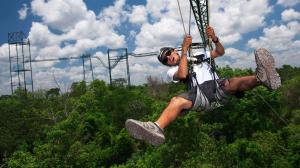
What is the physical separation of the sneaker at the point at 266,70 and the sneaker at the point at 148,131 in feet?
4.90

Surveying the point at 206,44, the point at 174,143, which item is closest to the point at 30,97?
the point at 174,143

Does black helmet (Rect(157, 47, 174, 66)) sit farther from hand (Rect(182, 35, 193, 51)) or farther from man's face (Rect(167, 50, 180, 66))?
hand (Rect(182, 35, 193, 51))

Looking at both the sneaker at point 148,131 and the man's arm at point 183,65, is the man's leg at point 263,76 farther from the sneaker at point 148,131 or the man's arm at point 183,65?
the sneaker at point 148,131

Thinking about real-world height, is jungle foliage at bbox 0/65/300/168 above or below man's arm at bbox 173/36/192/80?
below

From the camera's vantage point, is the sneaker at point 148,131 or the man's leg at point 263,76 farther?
the man's leg at point 263,76

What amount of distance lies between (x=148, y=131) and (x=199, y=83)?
1.09 metres

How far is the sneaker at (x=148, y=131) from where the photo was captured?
6.33 meters

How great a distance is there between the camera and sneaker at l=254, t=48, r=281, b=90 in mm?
6555

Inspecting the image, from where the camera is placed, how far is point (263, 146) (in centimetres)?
3638

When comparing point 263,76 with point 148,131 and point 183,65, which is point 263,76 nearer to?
point 183,65

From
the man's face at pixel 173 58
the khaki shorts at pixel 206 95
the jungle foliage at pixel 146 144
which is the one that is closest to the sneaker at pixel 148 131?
the khaki shorts at pixel 206 95

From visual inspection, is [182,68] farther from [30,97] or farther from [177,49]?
[30,97]

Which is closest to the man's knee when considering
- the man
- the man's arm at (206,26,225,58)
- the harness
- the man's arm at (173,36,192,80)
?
the man

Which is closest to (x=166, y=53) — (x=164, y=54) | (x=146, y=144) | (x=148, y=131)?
(x=164, y=54)
